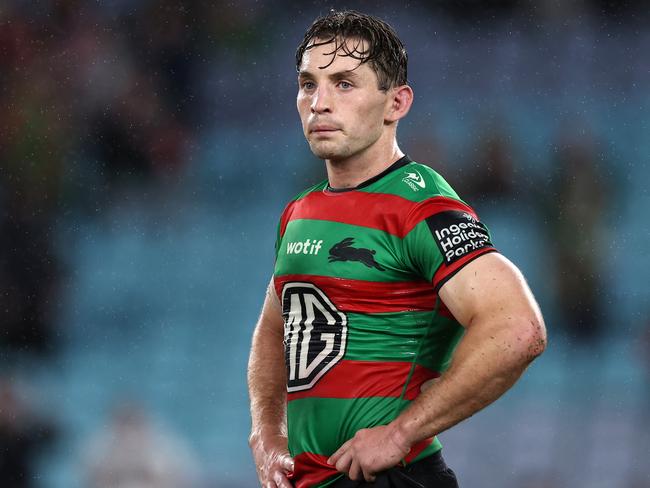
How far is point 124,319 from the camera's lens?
6777mm

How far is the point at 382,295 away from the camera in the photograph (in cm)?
228

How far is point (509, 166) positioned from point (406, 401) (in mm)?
4831

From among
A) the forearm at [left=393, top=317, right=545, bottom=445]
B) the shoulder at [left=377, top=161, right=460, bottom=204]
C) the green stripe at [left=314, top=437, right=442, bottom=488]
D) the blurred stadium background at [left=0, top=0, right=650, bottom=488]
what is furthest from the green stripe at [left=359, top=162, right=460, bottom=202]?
the blurred stadium background at [left=0, top=0, right=650, bottom=488]

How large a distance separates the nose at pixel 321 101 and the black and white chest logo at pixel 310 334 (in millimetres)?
411

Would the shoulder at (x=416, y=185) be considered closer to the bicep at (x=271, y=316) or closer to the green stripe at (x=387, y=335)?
the green stripe at (x=387, y=335)

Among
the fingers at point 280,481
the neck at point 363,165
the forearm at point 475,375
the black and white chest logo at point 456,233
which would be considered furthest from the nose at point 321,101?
the fingers at point 280,481

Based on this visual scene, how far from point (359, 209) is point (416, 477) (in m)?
0.62

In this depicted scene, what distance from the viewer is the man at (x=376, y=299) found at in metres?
2.09

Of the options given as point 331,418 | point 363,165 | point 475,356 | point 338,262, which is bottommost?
point 331,418

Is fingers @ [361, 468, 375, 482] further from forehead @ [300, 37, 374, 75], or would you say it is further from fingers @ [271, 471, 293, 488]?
forehead @ [300, 37, 374, 75]

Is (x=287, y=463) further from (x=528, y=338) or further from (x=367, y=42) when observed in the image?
(x=367, y=42)

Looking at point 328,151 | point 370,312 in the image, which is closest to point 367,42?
point 328,151

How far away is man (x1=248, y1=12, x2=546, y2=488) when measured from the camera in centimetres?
209

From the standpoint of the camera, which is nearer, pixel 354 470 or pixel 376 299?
pixel 354 470
